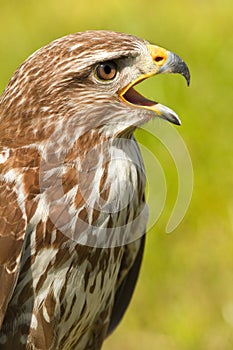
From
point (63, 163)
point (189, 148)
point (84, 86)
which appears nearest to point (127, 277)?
point (63, 163)

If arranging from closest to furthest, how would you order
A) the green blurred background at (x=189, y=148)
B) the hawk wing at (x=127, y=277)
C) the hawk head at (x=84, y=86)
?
the hawk head at (x=84, y=86) → the hawk wing at (x=127, y=277) → the green blurred background at (x=189, y=148)

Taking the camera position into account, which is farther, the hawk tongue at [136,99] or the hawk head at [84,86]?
the hawk tongue at [136,99]

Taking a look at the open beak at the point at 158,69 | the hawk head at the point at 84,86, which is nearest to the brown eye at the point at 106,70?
the hawk head at the point at 84,86

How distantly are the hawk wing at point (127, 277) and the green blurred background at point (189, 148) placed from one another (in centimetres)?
70

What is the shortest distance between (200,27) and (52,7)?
1849 mm

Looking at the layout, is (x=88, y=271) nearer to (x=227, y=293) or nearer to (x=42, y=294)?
(x=42, y=294)

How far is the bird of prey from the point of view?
527 cm

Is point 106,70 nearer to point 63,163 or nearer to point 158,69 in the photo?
point 158,69

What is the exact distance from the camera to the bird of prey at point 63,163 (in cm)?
527

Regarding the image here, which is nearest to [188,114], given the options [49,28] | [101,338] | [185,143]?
[185,143]

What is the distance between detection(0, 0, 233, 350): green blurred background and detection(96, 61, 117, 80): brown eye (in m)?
0.47

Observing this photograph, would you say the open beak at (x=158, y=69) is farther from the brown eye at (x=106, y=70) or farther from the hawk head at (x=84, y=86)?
the brown eye at (x=106, y=70)

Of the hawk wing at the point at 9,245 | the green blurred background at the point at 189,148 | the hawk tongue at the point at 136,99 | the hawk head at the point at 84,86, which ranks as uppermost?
the hawk head at the point at 84,86

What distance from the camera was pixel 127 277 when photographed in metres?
6.36
